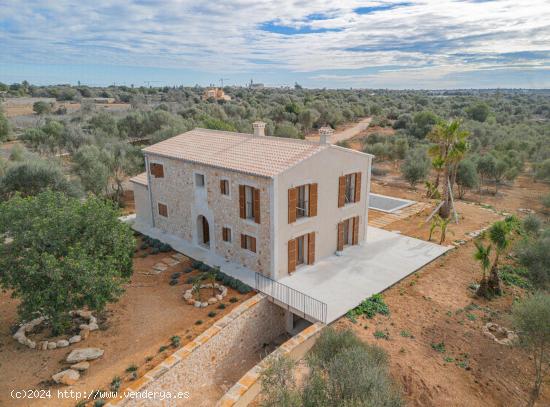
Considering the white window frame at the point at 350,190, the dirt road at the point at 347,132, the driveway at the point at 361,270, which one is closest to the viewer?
the driveway at the point at 361,270

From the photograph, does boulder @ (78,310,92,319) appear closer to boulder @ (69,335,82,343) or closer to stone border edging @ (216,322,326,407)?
boulder @ (69,335,82,343)

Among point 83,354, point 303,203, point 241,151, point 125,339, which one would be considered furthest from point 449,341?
point 83,354

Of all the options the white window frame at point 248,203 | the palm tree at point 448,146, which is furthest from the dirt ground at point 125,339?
the palm tree at point 448,146

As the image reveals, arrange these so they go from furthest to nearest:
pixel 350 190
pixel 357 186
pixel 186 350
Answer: pixel 350 190 → pixel 357 186 → pixel 186 350

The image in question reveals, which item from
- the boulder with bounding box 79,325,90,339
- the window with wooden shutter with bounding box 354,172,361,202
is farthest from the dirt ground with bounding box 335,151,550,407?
the boulder with bounding box 79,325,90,339

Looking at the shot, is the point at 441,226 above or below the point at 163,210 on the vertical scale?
below

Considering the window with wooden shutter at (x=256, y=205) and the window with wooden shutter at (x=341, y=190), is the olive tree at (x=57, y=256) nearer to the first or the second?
the window with wooden shutter at (x=256, y=205)

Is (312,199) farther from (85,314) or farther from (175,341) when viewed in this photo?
(85,314)
